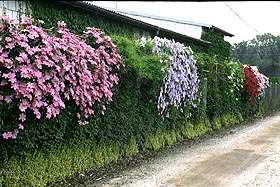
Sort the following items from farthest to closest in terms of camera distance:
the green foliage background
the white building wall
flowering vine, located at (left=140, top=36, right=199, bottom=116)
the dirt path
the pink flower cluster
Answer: the white building wall
flowering vine, located at (left=140, top=36, right=199, bottom=116)
the dirt path
the green foliage background
the pink flower cluster

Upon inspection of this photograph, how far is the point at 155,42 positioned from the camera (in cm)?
1171

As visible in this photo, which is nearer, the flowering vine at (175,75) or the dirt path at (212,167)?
the dirt path at (212,167)

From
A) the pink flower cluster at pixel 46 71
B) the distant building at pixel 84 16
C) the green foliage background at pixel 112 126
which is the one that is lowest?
the green foliage background at pixel 112 126

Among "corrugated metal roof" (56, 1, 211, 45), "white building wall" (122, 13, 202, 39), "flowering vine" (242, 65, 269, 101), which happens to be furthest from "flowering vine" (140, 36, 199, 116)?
"white building wall" (122, 13, 202, 39)

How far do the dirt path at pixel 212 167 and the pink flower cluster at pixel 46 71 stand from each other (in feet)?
5.03

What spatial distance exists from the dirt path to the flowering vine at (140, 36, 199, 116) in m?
1.32

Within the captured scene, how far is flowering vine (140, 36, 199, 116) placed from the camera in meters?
11.8

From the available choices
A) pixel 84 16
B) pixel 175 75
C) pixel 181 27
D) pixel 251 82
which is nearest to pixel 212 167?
pixel 175 75

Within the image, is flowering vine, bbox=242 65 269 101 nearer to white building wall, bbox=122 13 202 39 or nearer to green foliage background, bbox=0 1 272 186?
green foliage background, bbox=0 1 272 186

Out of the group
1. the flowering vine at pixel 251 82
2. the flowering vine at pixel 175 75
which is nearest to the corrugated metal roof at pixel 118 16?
the flowering vine at pixel 175 75

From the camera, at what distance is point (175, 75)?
487 inches

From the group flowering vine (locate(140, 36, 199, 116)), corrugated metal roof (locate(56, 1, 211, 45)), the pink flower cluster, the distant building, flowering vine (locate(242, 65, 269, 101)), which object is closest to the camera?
the pink flower cluster

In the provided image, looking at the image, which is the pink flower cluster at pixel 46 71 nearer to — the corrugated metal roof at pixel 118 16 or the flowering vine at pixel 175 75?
the flowering vine at pixel 175 75

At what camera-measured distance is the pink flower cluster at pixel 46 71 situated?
6055 mm
